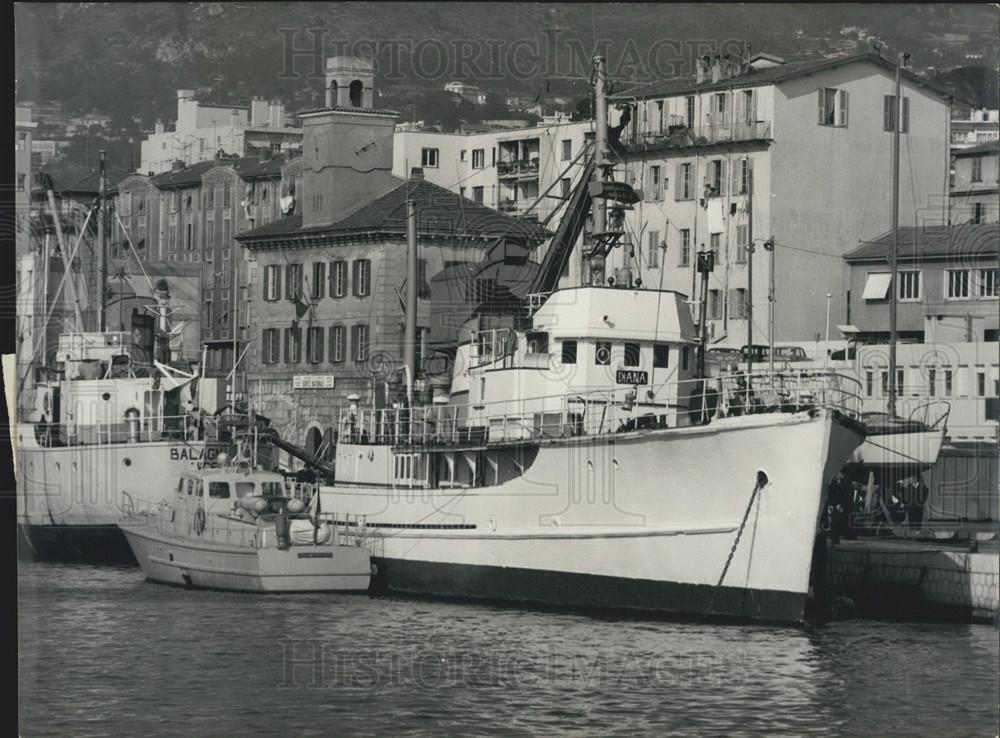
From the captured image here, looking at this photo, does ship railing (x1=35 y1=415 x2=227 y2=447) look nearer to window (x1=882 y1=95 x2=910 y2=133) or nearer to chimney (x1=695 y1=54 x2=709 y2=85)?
chimney (x1=695 y1=54 x2=709 y2=85)

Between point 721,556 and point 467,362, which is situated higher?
point 467,362

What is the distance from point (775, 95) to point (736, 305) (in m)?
7.17

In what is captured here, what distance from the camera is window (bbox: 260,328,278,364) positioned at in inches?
2889

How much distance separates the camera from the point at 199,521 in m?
48.6

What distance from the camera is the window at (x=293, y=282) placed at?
2867 inches

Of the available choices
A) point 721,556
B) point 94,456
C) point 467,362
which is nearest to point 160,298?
point 94,456

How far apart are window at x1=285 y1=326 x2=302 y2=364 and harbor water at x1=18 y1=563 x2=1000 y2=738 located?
1155 inches

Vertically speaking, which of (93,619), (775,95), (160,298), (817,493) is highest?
(775,95)

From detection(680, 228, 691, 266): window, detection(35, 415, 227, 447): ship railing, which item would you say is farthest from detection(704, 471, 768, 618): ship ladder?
detection(680, 228, 691, 266): window

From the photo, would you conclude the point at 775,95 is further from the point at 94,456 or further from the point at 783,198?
the point at 94,456

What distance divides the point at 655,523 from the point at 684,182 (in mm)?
30390

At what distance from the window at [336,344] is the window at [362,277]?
56.3 inches

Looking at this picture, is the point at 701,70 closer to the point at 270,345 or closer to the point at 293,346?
the point at 293,346

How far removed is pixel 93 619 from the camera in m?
41.0
